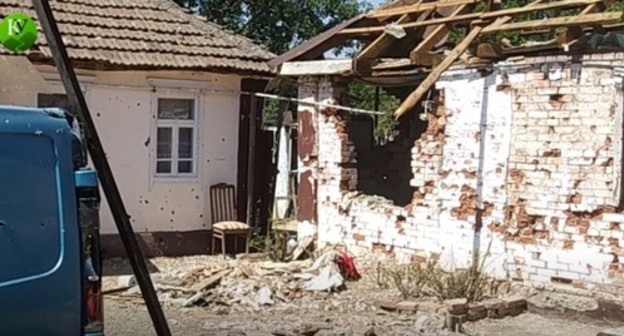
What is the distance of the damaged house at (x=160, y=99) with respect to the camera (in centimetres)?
1287

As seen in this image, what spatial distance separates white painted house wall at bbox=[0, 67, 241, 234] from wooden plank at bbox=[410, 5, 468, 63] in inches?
157

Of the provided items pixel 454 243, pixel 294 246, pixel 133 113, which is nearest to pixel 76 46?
pixel 133 113

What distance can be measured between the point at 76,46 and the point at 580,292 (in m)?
7.59

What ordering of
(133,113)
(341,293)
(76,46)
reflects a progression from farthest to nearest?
(133,113), (76,46), (341,293)

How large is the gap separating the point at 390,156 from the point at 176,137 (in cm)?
402

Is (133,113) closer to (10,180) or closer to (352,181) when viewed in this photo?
(352,181)

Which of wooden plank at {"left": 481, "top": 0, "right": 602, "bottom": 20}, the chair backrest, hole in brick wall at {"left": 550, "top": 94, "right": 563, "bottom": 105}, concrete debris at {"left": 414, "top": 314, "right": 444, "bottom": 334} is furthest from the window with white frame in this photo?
hole in brick wall at {"left": 550, "top": 94, "right": 563, "bottom": 105}

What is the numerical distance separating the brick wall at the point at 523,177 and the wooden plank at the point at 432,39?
50 cm

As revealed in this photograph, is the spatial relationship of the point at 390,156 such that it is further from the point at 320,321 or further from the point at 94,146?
the point at 94,146

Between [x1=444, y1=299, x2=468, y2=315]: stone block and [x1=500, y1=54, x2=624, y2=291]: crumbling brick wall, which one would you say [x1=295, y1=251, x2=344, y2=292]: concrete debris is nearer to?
[x1=444, y1=299, x2=468, y2=315]: stone block

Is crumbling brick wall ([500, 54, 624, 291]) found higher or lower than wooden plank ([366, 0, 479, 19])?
lower

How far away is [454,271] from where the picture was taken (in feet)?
36.4

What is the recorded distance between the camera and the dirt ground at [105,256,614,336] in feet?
29.1

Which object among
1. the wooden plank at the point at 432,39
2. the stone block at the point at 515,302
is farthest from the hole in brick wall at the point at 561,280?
the wooden plank at the point at 432,39
